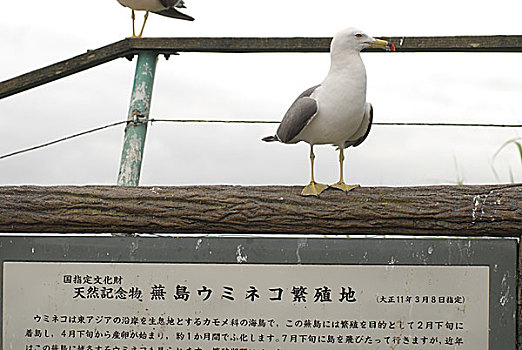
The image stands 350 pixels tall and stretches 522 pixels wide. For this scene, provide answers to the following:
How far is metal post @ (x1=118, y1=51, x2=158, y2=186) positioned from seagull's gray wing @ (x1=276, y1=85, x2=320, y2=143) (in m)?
0.81

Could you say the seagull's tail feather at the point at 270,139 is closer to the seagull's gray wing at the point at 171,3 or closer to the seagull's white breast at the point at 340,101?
the seagull's white breast at the point at 340,101

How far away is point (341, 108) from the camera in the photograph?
2.20 metres

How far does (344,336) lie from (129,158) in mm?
1106

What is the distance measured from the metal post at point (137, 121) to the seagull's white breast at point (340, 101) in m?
0.89

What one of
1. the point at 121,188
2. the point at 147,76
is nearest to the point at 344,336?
the point at 121,188

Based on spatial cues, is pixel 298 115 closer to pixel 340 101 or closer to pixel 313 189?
pixel 340 101

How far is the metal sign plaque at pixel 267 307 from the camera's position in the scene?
7.41 ft

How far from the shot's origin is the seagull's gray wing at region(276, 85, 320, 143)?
7.24 feet

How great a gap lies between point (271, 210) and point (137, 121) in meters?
0.87

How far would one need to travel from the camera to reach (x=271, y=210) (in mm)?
2309

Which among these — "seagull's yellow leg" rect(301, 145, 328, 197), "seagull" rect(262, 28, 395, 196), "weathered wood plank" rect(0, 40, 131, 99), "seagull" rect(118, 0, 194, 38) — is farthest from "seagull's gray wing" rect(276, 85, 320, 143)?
"seagull" rect(118, 0, 194, 38)

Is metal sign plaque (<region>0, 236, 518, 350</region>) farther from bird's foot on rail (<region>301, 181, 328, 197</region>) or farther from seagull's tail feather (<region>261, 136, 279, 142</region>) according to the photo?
seagull's tail feather (<region>261, 136, 279, 142</region>)

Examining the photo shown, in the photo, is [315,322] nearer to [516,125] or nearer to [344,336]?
[344,336]

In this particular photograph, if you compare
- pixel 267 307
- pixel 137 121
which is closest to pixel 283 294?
pixel 267 307
